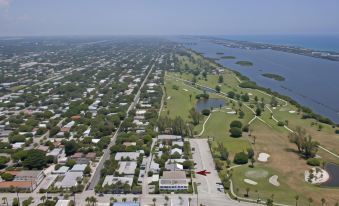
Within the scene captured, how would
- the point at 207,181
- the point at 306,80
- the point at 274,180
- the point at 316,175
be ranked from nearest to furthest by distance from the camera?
1. the point at 207,181
2. the point at 274,180
3. the point at 316,175
4. the point at 306,80

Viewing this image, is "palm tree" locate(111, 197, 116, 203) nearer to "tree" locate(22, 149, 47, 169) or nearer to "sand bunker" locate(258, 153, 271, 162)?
"tree" locate(22, 149, 47, 169)

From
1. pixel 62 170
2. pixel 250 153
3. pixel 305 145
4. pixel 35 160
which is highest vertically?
pixel 305 145

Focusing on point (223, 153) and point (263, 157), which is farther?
point (263, 157)

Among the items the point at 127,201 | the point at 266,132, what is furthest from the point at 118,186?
the point at 266,132

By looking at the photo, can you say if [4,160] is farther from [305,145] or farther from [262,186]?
[305,145]

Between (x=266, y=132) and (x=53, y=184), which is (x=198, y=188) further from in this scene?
(x=266, y=132)

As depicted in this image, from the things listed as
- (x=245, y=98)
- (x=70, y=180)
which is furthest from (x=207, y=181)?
(x=245, y=98)

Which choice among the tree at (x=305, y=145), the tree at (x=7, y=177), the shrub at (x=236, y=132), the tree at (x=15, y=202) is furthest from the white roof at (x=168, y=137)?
the tree at (x=15, y=202)
